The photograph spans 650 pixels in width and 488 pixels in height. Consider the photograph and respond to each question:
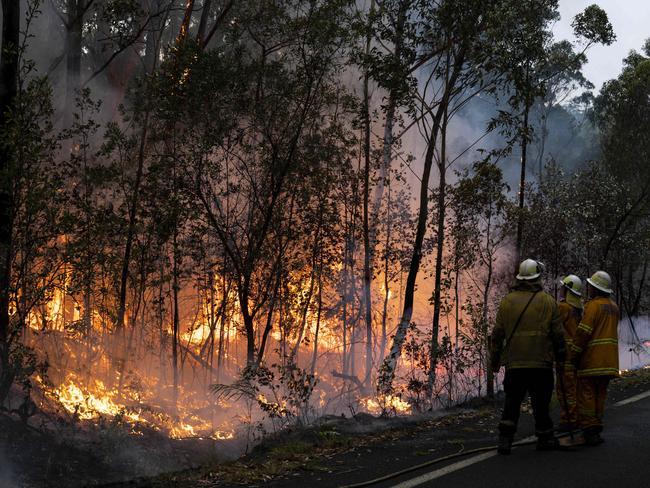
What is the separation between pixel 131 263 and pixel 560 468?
48.3ft

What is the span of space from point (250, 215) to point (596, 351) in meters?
11.6

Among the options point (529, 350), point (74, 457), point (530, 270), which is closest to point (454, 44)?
point (530, 270)

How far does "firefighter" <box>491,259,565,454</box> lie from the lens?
685cm

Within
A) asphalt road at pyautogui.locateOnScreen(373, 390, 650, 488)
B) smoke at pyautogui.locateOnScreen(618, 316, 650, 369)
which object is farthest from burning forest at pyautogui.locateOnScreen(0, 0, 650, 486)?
asphalt road at pyautogui.locateOnScreen(373, 390, 650, 488)

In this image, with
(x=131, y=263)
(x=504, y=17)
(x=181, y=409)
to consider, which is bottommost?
(x=181, y=409)

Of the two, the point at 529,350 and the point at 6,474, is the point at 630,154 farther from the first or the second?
the point at 6,474

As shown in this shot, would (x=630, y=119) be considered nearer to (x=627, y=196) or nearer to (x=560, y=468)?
(x=627, y=196)

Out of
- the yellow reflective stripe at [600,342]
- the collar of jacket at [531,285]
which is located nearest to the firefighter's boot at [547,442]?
the yellow reflective stripe at [600,342]

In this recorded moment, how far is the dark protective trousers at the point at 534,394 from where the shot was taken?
6898 millimetres

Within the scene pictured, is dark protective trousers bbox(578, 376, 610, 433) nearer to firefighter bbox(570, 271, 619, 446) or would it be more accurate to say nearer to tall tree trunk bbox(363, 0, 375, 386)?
firefighter bbox(570, 271, 619, 446)

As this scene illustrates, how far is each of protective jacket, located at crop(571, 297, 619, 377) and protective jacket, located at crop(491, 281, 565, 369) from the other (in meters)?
0.76

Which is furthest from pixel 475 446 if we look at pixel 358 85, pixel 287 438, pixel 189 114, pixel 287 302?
pixel 358 85

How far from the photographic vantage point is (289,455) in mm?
7332

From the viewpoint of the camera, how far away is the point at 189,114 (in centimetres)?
1597
